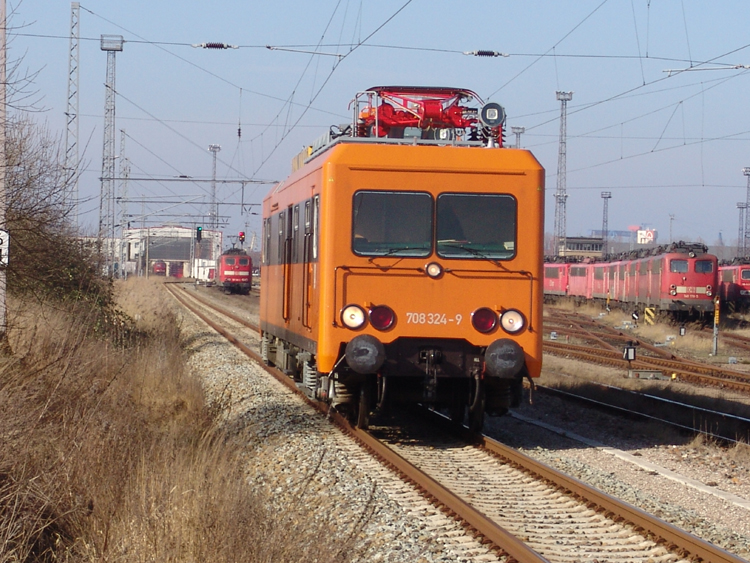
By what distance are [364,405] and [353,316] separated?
4.20ft

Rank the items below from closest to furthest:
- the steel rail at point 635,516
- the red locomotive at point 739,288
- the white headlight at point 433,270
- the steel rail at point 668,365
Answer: the steel rail at point 635,516, the white headlight at point 433,270, the steel rail at point 668,365, the red locomotive at point 739,288

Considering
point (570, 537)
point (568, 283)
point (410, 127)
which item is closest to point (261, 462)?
point (570, 537)

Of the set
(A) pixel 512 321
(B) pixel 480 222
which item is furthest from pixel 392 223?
(A) pixel 512 321

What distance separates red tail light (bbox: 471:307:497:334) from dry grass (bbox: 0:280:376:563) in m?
2.99

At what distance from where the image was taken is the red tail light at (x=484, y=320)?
9953mm

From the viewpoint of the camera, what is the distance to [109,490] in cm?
609

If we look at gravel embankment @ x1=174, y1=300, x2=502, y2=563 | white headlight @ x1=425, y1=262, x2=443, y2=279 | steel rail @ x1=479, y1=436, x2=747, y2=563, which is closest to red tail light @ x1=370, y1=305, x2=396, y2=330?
white headlight @ x1=425, y1=262, x2=443, y2=279

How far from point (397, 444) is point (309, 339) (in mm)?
1529

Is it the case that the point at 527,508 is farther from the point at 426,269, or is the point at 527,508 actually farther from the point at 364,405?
the point at 364,405

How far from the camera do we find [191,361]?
1936cm

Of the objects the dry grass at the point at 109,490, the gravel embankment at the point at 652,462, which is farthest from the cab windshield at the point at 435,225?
the dry grass at the point at 109,490

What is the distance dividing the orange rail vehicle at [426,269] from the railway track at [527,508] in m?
0.79

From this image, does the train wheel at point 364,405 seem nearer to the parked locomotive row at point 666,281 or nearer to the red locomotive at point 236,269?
the parked locomotive row at point 666,281

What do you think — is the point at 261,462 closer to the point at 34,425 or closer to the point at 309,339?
the point at 309,339
